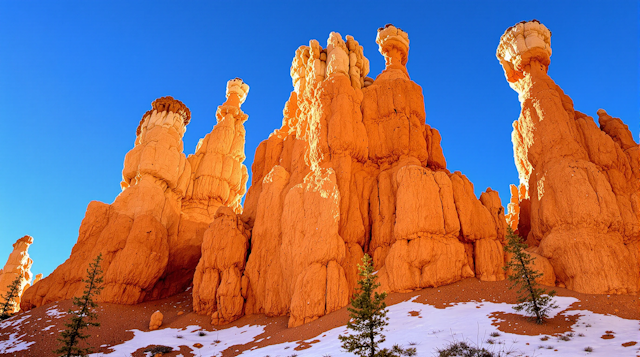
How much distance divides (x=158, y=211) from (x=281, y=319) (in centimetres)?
2411

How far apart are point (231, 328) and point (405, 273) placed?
15346mm

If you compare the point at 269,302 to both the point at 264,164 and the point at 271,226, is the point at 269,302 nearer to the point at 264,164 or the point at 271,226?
the point at 271,226

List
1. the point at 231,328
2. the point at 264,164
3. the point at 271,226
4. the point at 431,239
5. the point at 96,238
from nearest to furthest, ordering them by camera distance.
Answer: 1. the point at 431,239
2. the point at 231,328
3. the point at 271,226
4. the point at 96,238
5. the point at 264,164

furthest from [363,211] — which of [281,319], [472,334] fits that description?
[472,334]

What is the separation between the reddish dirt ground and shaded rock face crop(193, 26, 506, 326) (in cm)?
128

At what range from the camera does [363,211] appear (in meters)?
33.1

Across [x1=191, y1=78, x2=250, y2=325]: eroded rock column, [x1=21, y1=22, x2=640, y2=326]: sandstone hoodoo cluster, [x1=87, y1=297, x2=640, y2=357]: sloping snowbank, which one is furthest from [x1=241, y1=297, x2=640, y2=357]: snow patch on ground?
[x1=191, y1=78, x2=250, y2=325]: eroded rock column

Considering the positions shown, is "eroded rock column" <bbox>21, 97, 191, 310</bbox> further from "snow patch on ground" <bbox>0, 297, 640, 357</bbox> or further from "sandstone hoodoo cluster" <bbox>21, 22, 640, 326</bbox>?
"snow patch on ground" <bbox>0, 297, 640, 357</bbox>

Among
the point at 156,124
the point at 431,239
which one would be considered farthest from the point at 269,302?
the point at 156,124

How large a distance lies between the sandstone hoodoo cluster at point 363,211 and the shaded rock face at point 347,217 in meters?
0.13

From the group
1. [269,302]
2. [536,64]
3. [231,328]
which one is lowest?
[231,328]

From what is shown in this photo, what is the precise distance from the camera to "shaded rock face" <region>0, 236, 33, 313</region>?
6006 centimetres

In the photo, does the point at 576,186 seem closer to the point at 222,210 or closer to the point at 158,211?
the point at 222,210

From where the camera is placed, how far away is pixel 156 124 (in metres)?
51.7
